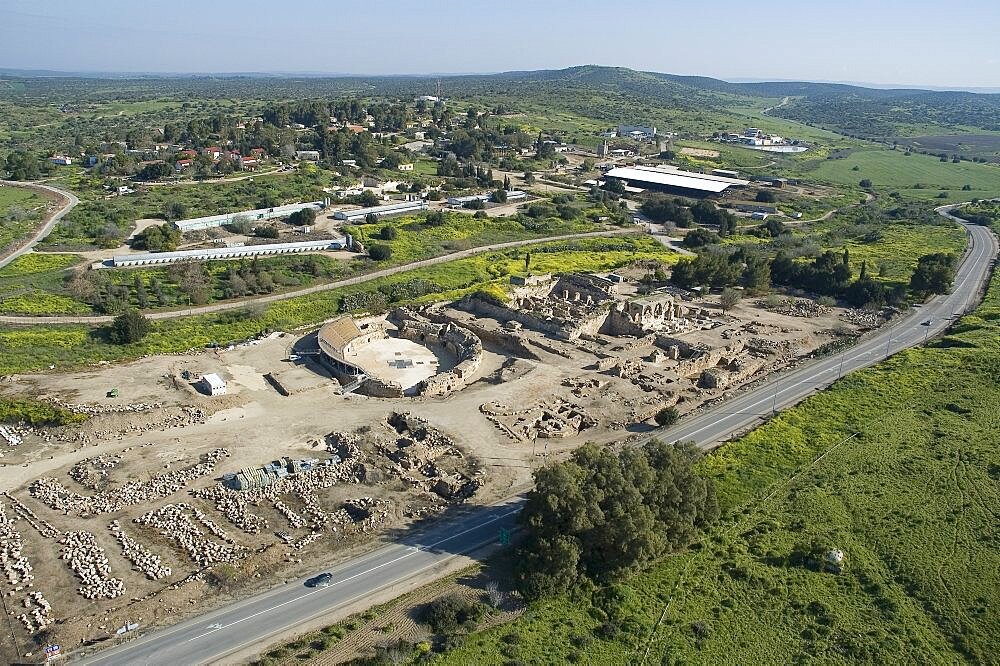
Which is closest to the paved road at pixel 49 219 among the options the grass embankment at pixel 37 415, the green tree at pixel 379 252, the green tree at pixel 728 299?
the green tree at pixel 379 252

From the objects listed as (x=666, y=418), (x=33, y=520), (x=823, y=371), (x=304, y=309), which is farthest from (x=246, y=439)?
(x=823, y=371)

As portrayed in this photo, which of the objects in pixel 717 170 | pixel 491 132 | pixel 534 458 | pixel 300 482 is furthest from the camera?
pixel 491 132

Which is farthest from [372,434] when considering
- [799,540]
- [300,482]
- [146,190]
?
[146,190]

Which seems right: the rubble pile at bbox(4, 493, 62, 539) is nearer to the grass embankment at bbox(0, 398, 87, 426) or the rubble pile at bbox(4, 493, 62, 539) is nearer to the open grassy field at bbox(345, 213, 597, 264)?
the grass embankment at bbox(0, 398, 87, 426)

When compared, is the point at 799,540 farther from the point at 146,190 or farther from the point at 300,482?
the point at 146,190

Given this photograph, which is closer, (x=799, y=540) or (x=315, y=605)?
(x=315, y=605)

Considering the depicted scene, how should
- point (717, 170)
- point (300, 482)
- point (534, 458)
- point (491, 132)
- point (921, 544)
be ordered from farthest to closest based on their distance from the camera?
point (491, 132) < point (717, 170) < point (534, 458) < point (300, 482) < point (921, 544)

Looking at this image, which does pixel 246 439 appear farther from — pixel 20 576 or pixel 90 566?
pixel 20 576
